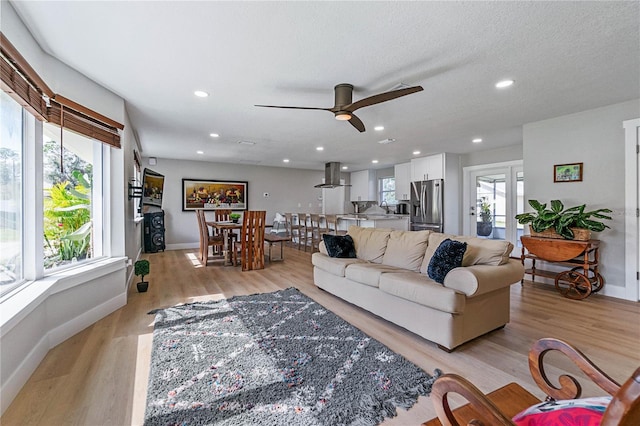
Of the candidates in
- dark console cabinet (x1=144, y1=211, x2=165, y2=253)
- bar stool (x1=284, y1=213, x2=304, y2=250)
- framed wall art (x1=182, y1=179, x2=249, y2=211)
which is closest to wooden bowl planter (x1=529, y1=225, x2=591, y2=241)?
bar stool (x1=284, y1=213, x2=304, y2=250)

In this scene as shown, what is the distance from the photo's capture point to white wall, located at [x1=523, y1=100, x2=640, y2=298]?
3584 mm

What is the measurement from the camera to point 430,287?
7.83 feet

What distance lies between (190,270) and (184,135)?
2385mm

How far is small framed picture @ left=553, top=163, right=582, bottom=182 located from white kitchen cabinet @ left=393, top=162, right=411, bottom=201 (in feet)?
12.0

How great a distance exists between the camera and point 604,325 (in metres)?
2.80

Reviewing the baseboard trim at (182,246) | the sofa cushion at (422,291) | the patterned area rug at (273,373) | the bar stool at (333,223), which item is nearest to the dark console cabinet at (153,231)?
the baseboard trim at (182,246)

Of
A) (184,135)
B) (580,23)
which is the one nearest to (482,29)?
(580,23)

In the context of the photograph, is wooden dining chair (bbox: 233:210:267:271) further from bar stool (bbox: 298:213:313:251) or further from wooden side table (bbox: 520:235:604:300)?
wooden side table (bbox: 520:235:604:300)

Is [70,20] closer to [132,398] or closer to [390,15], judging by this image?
[390,15]

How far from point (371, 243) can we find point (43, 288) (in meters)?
3.15

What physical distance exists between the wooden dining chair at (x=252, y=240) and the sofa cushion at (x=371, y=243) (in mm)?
1954

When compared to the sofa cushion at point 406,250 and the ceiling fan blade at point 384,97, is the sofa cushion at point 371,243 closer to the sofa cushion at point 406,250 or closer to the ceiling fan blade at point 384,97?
the sofa cushion at point 406,250

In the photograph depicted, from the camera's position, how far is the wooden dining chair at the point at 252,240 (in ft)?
16.7

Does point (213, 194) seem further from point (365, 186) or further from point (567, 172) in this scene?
point (567, 172)
